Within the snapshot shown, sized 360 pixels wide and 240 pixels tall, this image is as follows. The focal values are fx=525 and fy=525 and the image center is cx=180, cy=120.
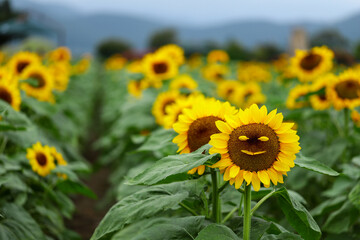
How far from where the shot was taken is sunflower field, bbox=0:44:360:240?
1.74 metres

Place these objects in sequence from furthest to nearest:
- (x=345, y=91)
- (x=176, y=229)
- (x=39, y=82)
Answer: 1. (x=39, y=82)
2. (x=345, y=91)
3. (x=176, y=229)

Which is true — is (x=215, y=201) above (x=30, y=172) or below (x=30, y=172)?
above

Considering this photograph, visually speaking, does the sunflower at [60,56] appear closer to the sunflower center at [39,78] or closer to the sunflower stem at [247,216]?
the sunflower center at [39,78]

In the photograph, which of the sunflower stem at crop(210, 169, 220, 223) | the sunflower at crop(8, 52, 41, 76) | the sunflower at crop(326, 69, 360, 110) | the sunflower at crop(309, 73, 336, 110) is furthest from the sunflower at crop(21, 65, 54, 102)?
the sunflower stem at crop(210, 169, 220, 223)

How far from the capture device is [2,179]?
7.88 feet

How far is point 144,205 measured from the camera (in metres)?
1.89

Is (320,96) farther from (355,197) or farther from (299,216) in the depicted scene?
(299,216)

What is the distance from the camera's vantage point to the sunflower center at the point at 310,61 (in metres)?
4.50

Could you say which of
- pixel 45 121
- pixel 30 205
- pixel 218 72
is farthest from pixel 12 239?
pixel 218 72

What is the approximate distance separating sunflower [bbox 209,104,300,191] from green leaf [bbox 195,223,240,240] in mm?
173

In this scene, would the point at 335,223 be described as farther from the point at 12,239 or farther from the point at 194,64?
the point at 194,64

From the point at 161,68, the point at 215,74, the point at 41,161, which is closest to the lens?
the point at 41,161

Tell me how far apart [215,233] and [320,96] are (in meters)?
2.32

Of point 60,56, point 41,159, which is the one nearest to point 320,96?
point 41,159
